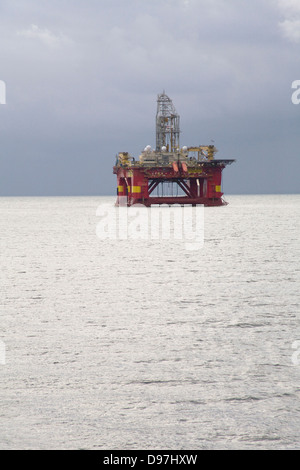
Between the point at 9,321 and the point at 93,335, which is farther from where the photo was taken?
the point at 9,321

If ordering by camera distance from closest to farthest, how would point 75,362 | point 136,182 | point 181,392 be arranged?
point 181,392 < point 75,362 < point 136,182

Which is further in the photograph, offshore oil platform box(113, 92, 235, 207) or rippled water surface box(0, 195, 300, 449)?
offshore oil platform box(113, 92, 235, 207)

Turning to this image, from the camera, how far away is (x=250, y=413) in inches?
214

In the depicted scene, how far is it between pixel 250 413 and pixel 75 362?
2.50 meters

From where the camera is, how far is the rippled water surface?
16.7 ft

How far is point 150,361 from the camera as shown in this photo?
7.11 meters

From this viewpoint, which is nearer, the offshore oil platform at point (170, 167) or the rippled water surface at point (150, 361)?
the rippled water surface at point (150, 361)

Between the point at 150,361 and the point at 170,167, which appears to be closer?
the point at 150,361

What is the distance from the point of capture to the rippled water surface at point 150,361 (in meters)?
5.08

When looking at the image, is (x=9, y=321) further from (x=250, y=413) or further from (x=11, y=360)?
(x=250, y=413)
